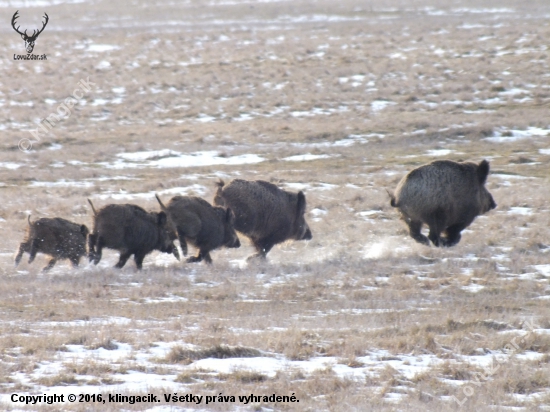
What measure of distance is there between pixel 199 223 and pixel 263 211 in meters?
1.42

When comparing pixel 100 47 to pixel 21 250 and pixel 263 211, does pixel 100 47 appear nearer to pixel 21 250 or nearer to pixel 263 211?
pixel 263 211

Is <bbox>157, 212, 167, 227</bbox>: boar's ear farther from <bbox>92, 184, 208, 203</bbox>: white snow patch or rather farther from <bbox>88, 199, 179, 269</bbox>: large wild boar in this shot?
<bbox>92, 184, 208, 203</bbox>: white snow patch

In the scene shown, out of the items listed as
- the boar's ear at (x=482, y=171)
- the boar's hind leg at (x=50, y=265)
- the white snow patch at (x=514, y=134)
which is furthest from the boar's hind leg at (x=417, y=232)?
the white snow patch at (x=514, y=134)

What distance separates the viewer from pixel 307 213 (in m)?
16.5

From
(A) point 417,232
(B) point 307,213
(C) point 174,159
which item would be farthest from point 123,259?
(C) point 174,159

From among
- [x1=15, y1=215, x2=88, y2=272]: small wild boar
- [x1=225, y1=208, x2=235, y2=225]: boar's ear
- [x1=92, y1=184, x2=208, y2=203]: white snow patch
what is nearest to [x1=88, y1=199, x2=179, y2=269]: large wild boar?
[x1=15, y1=215, x2=88, y2=272]: small wild boar

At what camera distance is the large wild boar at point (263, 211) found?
41.9 ft

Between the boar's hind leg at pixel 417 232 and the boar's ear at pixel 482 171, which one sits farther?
the boar's hind leg at pixel 417 232

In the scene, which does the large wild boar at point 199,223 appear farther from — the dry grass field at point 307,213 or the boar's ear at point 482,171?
the boar's ear at point 482,171

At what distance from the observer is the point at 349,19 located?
58.4 m

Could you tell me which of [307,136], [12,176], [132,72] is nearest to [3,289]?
[12,176]

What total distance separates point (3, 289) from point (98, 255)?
1.50 m

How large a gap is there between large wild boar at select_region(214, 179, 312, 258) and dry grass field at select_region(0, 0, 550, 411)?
45 centimetres

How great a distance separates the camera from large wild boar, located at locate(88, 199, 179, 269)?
1119cm
